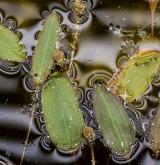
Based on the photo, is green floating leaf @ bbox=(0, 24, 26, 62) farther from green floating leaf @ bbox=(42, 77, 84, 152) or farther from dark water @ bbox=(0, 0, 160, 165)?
green floating leaf @ bbox=(42, 77, 84, 152)

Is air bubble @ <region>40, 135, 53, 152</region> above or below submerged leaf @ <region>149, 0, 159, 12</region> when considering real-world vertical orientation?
below

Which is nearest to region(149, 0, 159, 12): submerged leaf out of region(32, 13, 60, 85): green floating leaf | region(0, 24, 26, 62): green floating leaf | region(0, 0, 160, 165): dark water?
region(0, 0, 160, 165): dark water

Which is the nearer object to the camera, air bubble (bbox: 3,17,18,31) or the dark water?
the dark water

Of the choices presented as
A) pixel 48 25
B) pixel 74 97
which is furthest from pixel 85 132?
pixel 48 25

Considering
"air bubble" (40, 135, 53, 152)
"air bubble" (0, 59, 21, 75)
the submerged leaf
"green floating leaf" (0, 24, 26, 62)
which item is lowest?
"air bubble" (40, 135, 53, 152)

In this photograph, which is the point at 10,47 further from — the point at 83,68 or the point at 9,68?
the point at 83,68

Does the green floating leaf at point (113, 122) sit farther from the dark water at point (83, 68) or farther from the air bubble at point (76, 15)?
the air bubble at point (76, 15)

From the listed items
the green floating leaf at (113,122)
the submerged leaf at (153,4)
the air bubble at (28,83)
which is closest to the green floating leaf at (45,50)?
the air bubble at (28,83)
